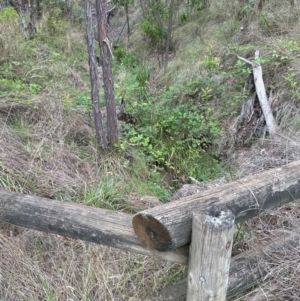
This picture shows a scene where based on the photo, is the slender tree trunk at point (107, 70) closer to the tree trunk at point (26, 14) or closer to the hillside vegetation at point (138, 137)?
the hillside vegetation at point (138, 137)

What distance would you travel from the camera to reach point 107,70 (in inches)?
153

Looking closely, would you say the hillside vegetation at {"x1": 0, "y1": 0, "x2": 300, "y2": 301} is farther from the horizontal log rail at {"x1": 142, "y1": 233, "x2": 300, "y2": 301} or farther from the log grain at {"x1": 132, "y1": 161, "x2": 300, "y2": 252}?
the log grain at {"x1": 132, "y1": 161, "x2": 300, "y2": 252}

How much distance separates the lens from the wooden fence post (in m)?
1.49

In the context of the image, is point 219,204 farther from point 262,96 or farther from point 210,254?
point 262,96

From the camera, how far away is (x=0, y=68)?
4.95 metres

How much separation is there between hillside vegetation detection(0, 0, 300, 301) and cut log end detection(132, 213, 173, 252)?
0.61 metres

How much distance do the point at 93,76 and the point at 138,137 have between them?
0.98m

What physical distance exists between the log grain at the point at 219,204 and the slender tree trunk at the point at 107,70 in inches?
92.7

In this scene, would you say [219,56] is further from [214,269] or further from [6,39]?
[214,269]

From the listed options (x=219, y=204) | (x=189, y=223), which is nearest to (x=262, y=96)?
(x=219, y=204)

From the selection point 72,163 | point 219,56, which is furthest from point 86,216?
point 219,56

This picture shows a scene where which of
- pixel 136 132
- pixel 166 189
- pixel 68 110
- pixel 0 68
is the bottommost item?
pixel 166 189

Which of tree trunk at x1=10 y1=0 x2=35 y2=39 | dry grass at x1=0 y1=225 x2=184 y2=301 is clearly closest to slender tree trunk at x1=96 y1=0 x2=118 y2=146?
dry grass at x1=0 y1=225 x2=184 y2=301

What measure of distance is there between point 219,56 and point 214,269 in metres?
4.89
